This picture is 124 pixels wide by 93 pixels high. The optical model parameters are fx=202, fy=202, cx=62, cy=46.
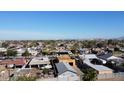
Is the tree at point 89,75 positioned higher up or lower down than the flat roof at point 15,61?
lower down

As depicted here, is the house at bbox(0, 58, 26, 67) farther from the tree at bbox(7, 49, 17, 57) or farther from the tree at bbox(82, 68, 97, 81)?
the tree at bbox(82, 68, 97, 81)

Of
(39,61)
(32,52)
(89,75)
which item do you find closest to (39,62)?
(39,61)

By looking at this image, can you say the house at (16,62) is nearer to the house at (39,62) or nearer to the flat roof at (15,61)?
the flat roof at (15,61)

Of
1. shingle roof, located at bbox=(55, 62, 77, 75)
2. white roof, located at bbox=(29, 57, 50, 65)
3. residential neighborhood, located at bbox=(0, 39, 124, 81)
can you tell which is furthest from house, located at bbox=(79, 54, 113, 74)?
white roof, located at bbox=(29, 57, 50, 65)

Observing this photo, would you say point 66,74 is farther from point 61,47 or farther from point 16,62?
point 16,62

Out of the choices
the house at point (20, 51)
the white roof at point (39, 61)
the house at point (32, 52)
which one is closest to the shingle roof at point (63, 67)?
the white roof at point (39, 61)

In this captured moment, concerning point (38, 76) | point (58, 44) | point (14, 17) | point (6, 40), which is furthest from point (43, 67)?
point (14, 17)
